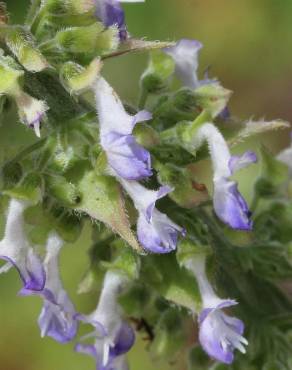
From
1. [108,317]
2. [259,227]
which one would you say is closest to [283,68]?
[259,227]

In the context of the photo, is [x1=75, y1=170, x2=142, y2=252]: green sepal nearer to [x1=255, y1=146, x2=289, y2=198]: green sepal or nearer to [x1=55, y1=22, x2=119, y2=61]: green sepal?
[x1=55, y1=22, x2=119, y2=61]: green sepal

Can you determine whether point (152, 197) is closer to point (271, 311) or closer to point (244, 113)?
point (271, 311)

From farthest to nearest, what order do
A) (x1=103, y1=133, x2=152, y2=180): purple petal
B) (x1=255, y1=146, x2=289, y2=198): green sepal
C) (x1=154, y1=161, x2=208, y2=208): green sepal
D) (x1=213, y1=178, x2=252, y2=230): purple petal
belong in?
(x1=255, y1=146, x2=289, y2=198): green sepal
(x1=154, y1=161, x2=208, y2=208): green sepal
(x1=213, y1=178, x2=252, y2=230): purple petal
(x1=103, y1=133, x2=152, y2=180): purple petal

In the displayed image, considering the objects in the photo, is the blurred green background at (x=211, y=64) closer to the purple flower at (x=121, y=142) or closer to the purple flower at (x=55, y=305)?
the purple flower at (x=55, y=305)

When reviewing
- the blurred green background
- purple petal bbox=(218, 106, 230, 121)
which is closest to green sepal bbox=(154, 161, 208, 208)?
purple petal bbox=(218, 106, 230, 121)

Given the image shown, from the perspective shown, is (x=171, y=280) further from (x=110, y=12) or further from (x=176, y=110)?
(x=110, y=12)

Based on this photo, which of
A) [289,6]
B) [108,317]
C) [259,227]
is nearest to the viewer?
[108,317]

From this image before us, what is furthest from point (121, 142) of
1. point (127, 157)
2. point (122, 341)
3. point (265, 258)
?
point (265, 258)
